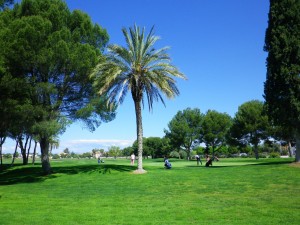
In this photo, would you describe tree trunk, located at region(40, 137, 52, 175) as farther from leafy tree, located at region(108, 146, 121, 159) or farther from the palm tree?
leafy tree, located at region(108, 146, 121, 159)

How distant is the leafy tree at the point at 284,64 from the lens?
28.8 m

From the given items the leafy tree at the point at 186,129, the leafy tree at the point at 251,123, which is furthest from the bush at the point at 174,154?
the leafy tree at the point at 251,123

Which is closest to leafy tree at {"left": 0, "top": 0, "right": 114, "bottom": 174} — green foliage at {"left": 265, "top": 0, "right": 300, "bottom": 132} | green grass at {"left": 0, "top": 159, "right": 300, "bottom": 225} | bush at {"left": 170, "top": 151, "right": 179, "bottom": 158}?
green grass at {"left": 0, "top": 159, "right": 300, "bottom": 225}

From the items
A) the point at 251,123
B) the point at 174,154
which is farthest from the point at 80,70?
the point at 174,154

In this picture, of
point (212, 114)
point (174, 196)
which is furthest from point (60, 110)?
point (212, 114)

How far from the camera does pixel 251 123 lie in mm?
77125

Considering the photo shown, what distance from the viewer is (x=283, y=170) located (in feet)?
83.6

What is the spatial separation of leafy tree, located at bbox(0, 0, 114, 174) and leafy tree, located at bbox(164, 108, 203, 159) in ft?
174

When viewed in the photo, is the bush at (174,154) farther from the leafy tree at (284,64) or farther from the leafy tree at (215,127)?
the leafy tree at (284,64)

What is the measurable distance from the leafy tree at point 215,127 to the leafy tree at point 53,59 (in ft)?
187

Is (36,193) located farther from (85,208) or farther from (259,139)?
(259,139)

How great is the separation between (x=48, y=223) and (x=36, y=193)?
1024cm

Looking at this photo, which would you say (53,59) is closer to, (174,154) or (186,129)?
(186,129)

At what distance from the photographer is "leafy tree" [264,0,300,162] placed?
2880 cm
